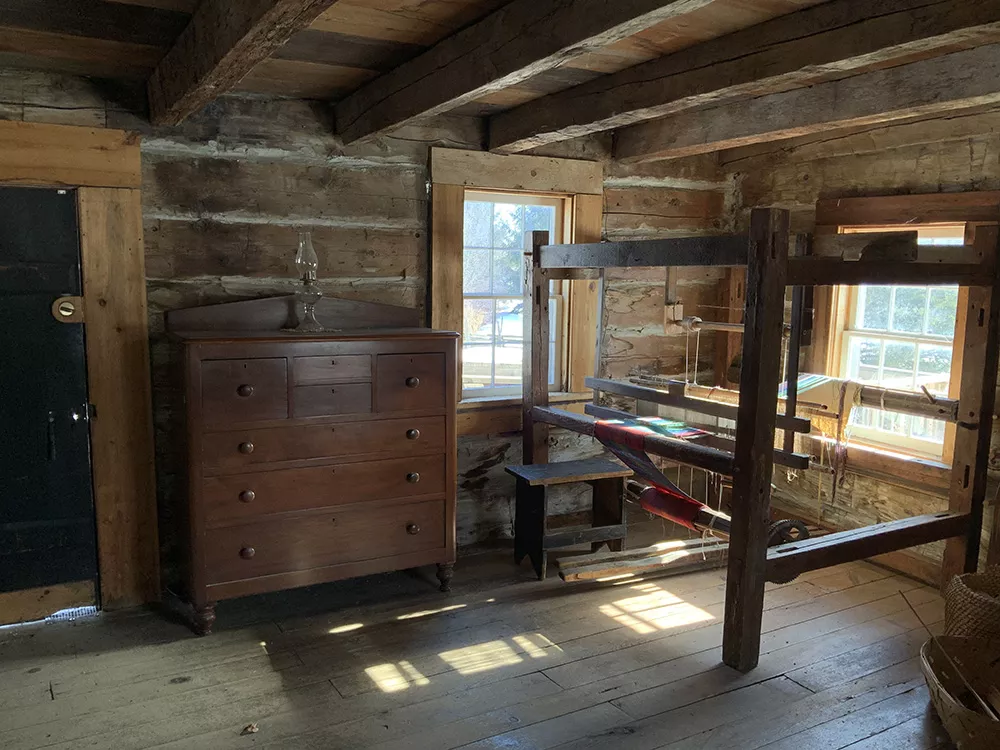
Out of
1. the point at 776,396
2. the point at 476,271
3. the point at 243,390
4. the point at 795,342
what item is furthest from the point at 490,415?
the point at 776,396

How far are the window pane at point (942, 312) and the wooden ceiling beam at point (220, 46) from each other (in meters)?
3.29

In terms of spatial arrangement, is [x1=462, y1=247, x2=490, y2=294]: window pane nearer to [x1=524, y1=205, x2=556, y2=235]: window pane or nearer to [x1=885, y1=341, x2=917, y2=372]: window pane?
[x1=524, y1=205, x2=556, y2=235]: window pane

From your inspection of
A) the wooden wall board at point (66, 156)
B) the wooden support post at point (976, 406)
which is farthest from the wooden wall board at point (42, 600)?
the wooden support post at point (976, 406)

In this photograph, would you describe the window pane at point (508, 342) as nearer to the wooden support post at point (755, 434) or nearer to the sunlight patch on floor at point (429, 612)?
the sunlight patch on floor at point (429, 612)

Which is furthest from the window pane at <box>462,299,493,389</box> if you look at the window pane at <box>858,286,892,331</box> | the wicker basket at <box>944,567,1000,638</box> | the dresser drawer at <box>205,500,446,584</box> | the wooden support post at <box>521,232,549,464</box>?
the wicker basket at <box>944,567,1000,638</box>

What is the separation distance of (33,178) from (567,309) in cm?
266

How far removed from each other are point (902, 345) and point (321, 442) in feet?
9.67

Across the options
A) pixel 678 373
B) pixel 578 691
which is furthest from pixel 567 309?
pixel 578 691

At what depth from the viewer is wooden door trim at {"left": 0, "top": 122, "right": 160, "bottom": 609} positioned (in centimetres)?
325

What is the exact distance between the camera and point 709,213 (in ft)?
16.0

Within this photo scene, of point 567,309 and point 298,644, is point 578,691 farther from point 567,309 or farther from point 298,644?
point 567,309

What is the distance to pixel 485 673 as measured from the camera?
3.04m

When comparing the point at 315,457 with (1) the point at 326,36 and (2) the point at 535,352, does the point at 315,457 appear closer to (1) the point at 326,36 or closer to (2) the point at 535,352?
(2) the point at 535,352

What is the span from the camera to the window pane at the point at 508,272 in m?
4.38
